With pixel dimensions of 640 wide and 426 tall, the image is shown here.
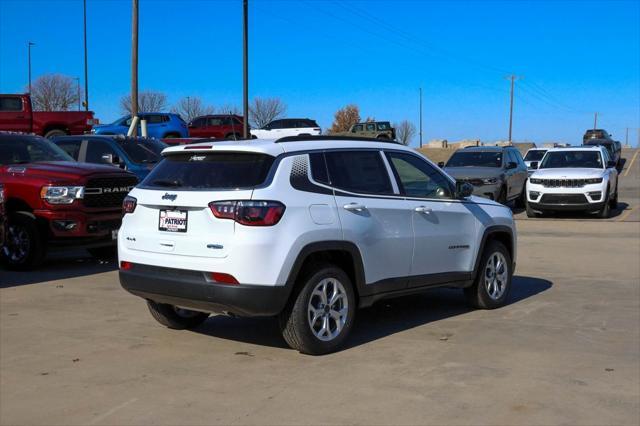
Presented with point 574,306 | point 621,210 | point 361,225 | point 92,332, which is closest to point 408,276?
point 361,225

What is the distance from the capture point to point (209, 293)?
5.33 metres

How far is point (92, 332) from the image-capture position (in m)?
6.62

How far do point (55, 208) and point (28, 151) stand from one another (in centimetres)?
180

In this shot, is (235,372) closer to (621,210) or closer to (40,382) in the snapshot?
(40,382)

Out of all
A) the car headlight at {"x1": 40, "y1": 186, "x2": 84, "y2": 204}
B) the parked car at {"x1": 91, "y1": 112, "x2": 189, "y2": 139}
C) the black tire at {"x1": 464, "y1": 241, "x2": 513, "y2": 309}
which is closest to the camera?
the black tire at {"x1": 464, "y1": 241, "x2": 513, "y2": 309}

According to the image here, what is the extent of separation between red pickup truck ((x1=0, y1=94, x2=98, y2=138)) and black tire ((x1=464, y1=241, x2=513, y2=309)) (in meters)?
20.8

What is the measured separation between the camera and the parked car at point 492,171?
1797cm

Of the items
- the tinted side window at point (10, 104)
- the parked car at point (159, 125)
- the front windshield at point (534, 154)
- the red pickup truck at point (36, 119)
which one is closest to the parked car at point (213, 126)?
the parked car at point (159, 125)

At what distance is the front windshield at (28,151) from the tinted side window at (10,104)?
1419cm

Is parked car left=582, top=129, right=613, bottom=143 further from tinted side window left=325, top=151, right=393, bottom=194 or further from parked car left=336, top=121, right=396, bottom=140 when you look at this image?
tinted side window left=325, top=151, right=393, bottom=194

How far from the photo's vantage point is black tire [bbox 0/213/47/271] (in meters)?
9.84

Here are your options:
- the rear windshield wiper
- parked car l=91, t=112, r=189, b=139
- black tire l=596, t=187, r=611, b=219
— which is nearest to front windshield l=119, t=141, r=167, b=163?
the rear windshield wiper

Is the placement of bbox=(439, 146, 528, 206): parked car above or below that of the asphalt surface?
above

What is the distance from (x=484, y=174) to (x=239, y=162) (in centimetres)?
1350
